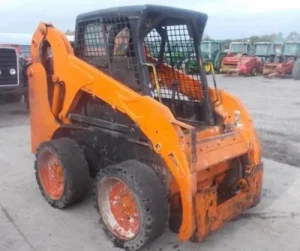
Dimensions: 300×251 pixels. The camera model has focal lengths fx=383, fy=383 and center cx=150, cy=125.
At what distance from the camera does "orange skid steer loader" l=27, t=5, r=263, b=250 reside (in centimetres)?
285

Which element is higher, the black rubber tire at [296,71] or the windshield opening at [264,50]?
the windshield opening at [264,50]

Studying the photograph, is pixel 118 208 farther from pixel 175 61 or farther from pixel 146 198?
pixel 175 61

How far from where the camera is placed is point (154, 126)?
290 cm

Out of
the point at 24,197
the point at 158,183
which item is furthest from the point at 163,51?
the point at 24,197

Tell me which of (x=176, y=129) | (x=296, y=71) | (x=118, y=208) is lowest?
(x=296, y=71)

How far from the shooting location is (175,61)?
12.7 feet

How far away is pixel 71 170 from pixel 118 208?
634 mm

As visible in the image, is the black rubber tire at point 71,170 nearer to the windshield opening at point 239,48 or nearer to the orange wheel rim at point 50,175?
the orange wheel rim at point 50,175

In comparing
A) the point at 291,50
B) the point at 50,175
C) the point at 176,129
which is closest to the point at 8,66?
the point at 50,175

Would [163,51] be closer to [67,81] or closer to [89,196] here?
[67,81]

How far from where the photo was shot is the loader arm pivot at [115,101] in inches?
110

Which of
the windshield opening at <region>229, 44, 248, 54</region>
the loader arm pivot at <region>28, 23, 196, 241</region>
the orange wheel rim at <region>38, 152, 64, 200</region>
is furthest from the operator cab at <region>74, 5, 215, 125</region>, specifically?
the windshield opening at <region>229, 44, 248, 54</region>

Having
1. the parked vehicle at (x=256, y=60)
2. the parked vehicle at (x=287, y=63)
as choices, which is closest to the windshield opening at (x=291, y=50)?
the parked vehicle at (x=287, y=63)

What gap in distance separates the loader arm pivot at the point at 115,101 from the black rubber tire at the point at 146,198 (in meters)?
0.16
